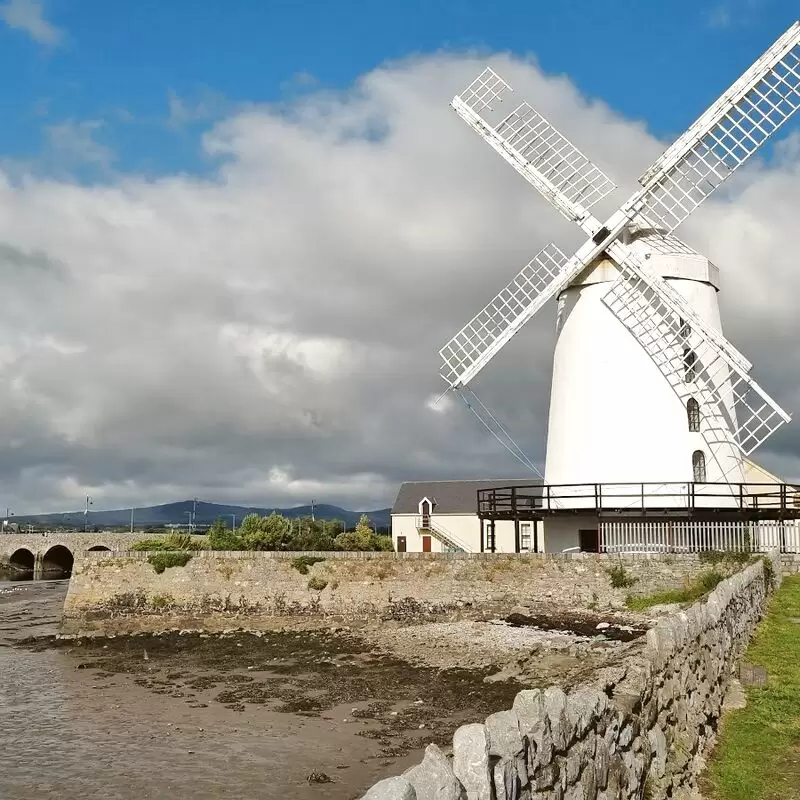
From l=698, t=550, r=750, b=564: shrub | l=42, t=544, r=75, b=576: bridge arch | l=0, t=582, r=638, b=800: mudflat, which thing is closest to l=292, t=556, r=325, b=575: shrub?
l=0, t=582, r=638, b=800: mudflat

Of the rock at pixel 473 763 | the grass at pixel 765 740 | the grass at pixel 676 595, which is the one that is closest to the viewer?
the rock at pixel 473 763

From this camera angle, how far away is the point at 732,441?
23.9 metres

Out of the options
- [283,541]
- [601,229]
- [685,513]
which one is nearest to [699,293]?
[601,229]

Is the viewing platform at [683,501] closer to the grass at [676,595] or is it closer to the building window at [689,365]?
the grass at [676,595]

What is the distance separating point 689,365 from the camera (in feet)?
78.4

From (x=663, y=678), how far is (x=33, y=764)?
A: 11.2 meters

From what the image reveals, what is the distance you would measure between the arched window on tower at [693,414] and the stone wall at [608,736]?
47.8ft

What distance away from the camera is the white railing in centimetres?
5524

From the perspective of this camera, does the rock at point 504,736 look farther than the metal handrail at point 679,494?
No

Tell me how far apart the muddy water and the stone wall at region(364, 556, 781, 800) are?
569 centimetres

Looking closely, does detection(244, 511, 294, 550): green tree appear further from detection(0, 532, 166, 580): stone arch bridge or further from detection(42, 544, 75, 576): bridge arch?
detection(42, 544, 75, 576): bridge arch

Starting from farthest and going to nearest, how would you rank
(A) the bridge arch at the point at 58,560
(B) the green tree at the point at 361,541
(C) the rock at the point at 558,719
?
(A) the bridge arch at the point at 58,560 < (B) the green tree at the point at 361,541 < (C) the rock at the point at 558,719

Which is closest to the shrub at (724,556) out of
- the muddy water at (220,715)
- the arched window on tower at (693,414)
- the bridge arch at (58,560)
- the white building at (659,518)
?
the white building at (659,518)

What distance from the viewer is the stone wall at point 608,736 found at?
12.1 ft
